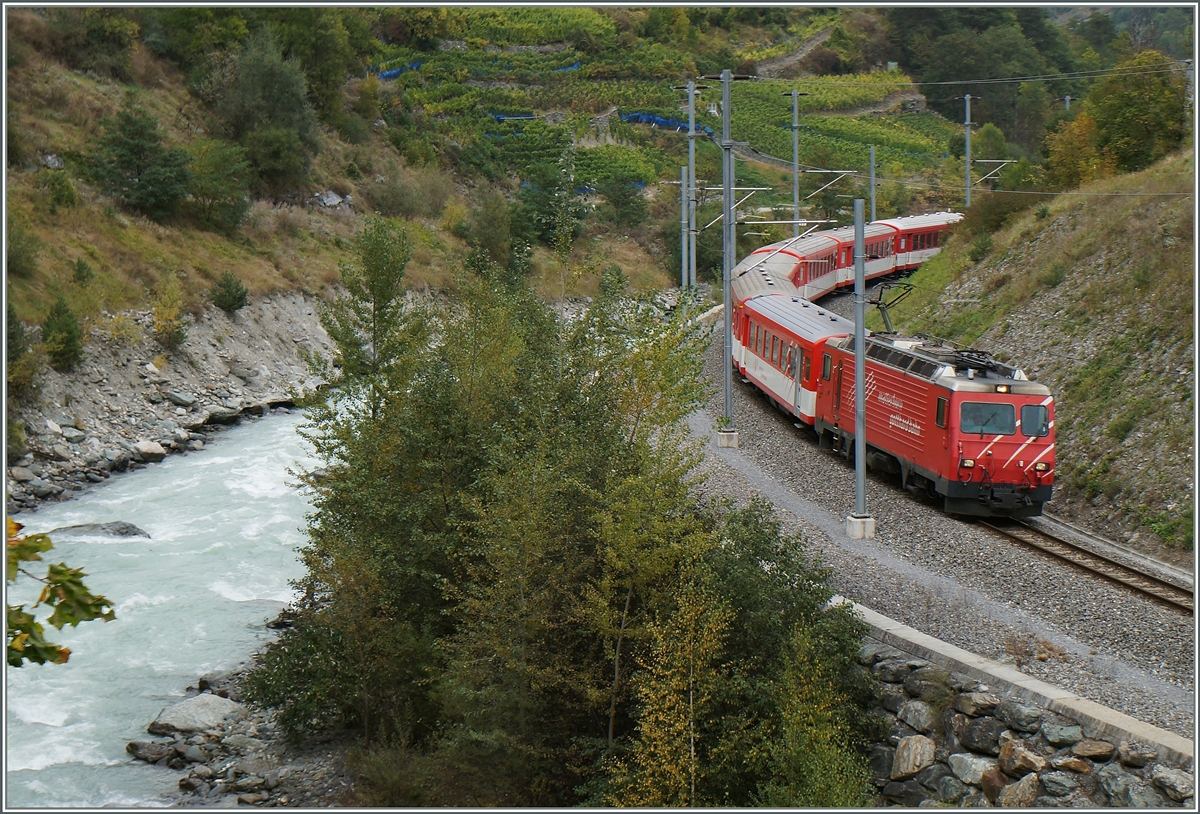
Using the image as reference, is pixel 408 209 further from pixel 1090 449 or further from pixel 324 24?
pixel 1090 449

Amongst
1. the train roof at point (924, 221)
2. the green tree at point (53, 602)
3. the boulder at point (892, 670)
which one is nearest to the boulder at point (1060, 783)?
the boulder at point (892, 670)

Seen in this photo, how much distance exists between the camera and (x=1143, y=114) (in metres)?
31.8

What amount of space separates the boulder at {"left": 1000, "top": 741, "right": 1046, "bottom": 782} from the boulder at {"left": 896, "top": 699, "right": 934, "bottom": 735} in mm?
1096

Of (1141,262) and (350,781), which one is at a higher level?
(1141,262)

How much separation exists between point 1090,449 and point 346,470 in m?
15.4

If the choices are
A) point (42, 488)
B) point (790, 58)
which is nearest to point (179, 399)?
point (42, 488)

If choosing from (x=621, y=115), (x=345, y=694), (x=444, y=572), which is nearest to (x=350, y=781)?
(x=345, y=694)

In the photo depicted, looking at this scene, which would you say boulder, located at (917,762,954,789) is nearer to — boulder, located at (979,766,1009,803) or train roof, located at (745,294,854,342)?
boulder, located at (979,766,1009,803)

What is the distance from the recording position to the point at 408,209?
62.5 m

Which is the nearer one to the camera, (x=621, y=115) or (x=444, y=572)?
(x=444, y=572)

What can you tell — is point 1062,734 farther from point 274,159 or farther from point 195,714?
point 274,159

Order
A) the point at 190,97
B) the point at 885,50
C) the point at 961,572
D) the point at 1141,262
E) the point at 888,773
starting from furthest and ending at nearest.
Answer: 1. the point at 885,50
2. the point at 190,97
3. the point at 1141,262
4. the point at 961,572
5. the point at 888,773

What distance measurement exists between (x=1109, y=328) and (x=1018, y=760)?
50.7 feet

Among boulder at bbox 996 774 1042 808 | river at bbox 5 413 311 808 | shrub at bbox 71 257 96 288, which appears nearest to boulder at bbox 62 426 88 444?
river at bbox 5 413 311 808
